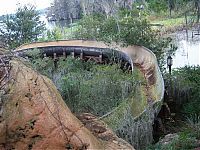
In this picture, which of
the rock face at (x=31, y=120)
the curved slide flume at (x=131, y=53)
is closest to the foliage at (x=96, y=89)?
the curved slide flume at (x=131, y=53)

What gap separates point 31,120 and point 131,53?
15943 millimetres

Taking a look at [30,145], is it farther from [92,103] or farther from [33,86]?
[92,103]

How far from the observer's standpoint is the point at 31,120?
411 centimetres

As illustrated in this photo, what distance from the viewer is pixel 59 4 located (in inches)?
2067

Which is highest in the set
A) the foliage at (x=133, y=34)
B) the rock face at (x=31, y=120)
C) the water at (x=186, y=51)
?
the rock face at (x=31, y=120)

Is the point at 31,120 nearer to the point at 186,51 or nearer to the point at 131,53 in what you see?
the point at 131,53

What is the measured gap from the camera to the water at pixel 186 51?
28469 millimetres

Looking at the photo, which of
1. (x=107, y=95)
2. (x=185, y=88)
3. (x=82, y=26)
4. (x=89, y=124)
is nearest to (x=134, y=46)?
(x=185, y=88)

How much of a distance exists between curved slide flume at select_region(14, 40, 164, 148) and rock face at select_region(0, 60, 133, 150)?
259 inches

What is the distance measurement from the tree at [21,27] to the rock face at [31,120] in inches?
925

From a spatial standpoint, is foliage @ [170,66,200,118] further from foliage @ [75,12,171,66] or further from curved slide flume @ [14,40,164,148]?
foliage @ [75,12,171,66]

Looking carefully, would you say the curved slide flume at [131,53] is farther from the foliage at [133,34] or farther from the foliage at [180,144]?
the foliage at [180,144]

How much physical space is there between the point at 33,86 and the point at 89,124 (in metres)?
1.09

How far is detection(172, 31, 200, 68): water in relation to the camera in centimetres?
2847
